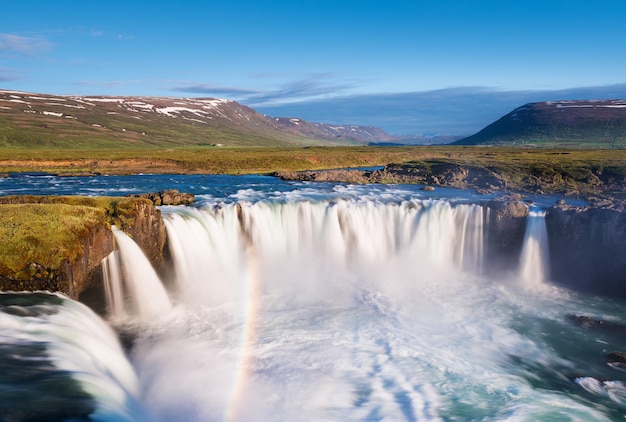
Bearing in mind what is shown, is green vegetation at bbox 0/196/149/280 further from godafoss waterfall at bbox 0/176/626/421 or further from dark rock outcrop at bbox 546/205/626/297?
dark rock outcrop at bbox 546/205/626/297

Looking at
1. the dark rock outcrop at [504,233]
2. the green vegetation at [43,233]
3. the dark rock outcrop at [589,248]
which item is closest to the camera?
the green vegetation at [43,233]

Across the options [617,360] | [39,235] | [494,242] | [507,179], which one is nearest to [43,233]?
[39,235]

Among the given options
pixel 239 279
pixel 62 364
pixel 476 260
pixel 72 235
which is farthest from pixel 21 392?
pixel 476 260

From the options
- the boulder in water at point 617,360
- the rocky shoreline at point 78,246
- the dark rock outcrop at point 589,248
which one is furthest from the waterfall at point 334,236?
the boulder in water at point 617,360

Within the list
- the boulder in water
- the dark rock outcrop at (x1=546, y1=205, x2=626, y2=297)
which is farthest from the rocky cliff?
the dark rock outcrop at (x1=546, y1=205, x2=626, y2=297)

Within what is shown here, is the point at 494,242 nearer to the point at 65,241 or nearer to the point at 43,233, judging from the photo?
the point at 65,241

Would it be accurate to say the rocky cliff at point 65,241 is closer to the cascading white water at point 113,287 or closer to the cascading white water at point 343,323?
the cascading white water at point 113,287

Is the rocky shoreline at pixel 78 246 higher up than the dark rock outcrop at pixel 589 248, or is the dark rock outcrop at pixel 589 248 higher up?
the rocky shoreline at pixel 78 246
